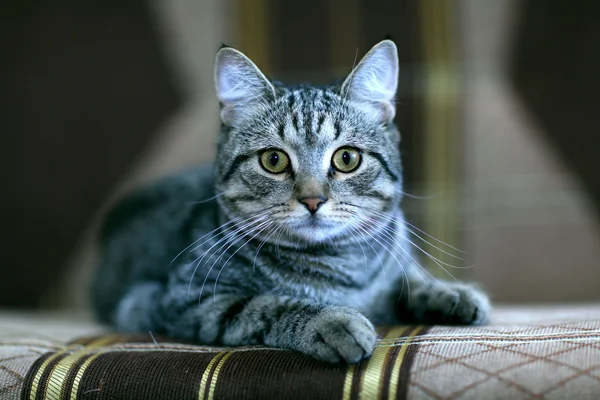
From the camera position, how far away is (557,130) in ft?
5.80

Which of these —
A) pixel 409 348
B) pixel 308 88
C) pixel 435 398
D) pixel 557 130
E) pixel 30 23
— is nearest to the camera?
pixel 435 398

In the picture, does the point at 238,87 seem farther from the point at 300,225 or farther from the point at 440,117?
the point at 440,117

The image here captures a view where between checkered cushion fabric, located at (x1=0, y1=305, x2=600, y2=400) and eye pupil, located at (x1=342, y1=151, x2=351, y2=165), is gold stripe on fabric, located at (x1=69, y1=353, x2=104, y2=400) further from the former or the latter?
eye pupil, located at (x1=342, y1=151, x2=351, y2=165)

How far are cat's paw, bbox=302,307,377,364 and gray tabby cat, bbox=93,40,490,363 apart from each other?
0.04 m

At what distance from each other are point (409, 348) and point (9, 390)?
0.61m

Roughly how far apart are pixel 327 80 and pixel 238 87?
672 mm

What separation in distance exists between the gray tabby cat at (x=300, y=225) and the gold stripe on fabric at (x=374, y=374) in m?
0.08

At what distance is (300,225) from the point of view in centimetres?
110

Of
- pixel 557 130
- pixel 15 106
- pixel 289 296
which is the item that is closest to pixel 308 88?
pixel 289 296

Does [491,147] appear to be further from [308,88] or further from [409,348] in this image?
[409,348]

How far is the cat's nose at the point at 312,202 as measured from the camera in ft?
3.50

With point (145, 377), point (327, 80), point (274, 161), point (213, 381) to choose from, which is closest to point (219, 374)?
point (213, 381)

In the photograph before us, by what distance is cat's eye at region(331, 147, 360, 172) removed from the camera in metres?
1.14

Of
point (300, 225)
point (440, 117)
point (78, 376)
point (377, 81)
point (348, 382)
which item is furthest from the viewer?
point (440, 117)
